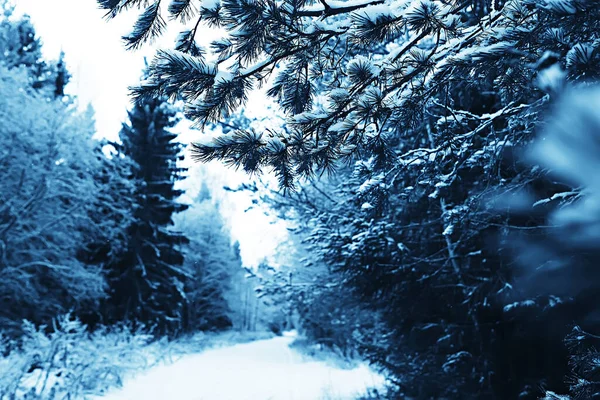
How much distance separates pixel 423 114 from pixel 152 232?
1630 centimetres

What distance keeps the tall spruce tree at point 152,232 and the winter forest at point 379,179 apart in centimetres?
411

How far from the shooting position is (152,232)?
1656 cm

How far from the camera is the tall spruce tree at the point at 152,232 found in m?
15.6

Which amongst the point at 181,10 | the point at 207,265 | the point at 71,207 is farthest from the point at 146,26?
the point at 207,265

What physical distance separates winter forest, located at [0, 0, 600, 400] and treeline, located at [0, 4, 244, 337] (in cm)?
9

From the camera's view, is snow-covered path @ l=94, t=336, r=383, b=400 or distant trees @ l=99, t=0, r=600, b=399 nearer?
distant trees @ l=99, t=0, r=600, b=399

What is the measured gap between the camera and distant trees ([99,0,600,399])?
1587 millimetres

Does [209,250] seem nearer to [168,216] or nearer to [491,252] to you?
[168,216]

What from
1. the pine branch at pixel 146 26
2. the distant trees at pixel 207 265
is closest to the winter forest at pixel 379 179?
the pine branch at pixel 146 26

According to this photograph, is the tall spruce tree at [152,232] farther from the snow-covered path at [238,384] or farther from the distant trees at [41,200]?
the snow-covered path at [238,384]

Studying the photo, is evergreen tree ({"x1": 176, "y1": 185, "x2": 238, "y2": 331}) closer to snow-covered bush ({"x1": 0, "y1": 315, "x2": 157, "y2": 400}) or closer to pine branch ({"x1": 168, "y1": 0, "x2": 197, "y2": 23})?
snow-covered bush ({"x1": 0, "y1": 315, "x2": 157, "y2": 400})

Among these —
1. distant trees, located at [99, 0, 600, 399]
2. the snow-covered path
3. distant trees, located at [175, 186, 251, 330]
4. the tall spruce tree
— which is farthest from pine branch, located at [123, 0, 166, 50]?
distant trees, located at [175, 186, 251, 330]

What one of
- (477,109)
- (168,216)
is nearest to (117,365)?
(477,109)

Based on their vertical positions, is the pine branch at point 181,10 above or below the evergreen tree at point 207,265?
→ below
